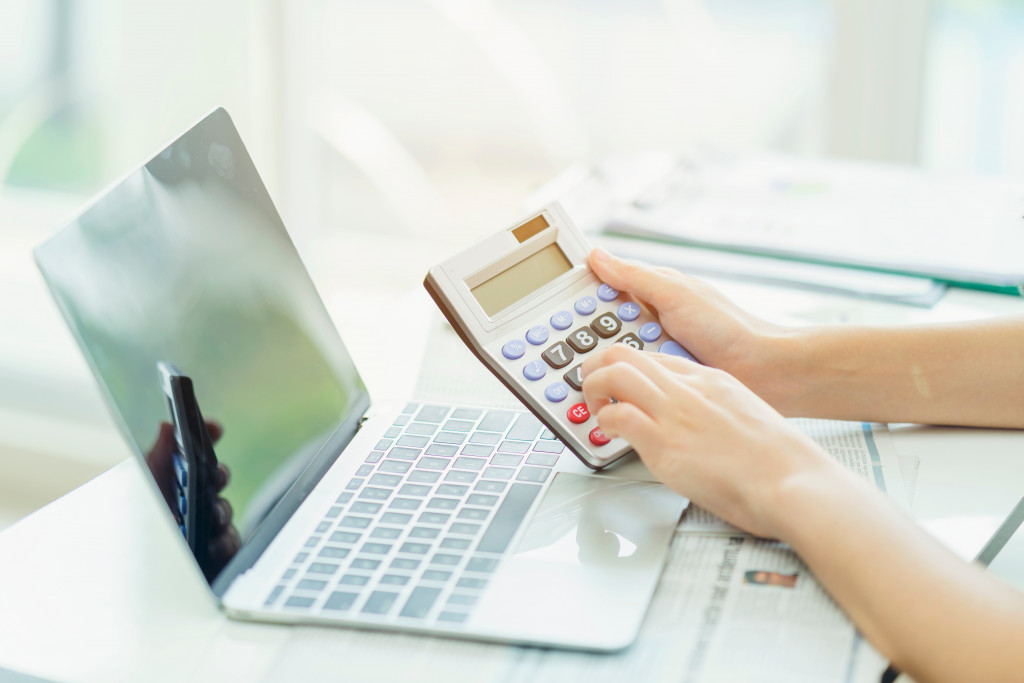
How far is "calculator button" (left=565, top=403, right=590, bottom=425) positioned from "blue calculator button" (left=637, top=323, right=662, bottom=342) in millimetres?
78

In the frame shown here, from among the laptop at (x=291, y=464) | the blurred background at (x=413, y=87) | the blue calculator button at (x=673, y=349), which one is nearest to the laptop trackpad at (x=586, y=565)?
the laptop at (x=291, y=464)

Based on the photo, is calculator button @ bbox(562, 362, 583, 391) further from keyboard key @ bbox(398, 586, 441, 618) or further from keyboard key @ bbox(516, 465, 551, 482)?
keyboard key @ bbox(398, 586, 441, 618)

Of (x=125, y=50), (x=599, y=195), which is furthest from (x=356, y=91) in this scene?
(x=599, y=195)

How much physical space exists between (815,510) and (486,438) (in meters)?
0.21

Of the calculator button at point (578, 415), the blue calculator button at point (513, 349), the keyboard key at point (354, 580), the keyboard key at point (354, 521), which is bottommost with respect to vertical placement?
the calculator button at point (578, 415)

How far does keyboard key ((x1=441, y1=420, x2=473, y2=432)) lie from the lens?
1.98ft

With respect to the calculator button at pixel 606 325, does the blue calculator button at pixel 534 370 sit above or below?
above

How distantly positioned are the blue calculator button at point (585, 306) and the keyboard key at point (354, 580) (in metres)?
0.23

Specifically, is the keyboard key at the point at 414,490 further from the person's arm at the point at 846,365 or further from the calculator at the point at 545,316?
the person's arm at the point at 846,365

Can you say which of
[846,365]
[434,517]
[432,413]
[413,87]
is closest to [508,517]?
[434,517]

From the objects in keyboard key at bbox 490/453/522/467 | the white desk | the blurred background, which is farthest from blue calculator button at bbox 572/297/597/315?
the blurred background

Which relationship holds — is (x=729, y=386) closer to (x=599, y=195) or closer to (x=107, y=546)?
(x=107, y=546)

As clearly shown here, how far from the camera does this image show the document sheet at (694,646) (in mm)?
397

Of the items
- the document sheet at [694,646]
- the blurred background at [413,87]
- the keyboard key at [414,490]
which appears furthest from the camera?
the blurred background at [413,87]
